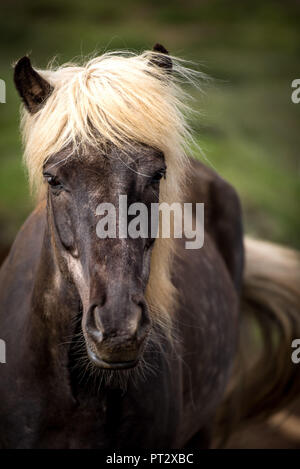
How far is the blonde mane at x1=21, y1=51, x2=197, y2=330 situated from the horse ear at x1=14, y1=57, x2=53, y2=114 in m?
0.03

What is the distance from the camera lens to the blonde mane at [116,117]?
230 centimetres

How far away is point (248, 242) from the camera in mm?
5129

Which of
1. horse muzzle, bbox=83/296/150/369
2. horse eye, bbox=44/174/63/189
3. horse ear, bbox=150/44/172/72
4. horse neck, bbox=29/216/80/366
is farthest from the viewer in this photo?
horse ear, bbox=150/44/172/72

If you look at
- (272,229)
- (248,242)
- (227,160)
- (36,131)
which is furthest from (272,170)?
(36,131)

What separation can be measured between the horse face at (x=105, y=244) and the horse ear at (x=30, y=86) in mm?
304

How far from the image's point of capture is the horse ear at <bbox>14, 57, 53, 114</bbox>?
236 cm

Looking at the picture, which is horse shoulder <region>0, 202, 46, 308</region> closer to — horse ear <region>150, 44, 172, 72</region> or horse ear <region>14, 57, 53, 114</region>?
horse ear <region>14, 57, 53, 114</region>

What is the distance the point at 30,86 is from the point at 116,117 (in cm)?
37

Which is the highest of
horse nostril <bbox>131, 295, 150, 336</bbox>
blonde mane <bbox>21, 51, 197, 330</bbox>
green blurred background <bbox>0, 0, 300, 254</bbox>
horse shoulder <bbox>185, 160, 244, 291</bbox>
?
green blurred background <bbox>0, 0, 300, 254</bbox>

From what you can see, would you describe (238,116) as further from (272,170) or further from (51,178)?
(51,178)

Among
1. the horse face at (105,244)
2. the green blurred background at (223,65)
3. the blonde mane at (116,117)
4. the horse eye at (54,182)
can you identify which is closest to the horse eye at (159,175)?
the horse face at (105,244)

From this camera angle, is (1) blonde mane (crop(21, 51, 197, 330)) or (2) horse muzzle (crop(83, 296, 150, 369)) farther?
(1) blonde mane (crop(21, 51, 197, 330))

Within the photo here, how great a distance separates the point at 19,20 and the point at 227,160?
9789 mm

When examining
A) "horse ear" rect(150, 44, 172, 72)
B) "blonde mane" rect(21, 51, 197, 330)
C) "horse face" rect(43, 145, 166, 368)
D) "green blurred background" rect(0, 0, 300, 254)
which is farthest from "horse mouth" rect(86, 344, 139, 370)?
"green blurred background" rect(0, 0, 300, 254)
